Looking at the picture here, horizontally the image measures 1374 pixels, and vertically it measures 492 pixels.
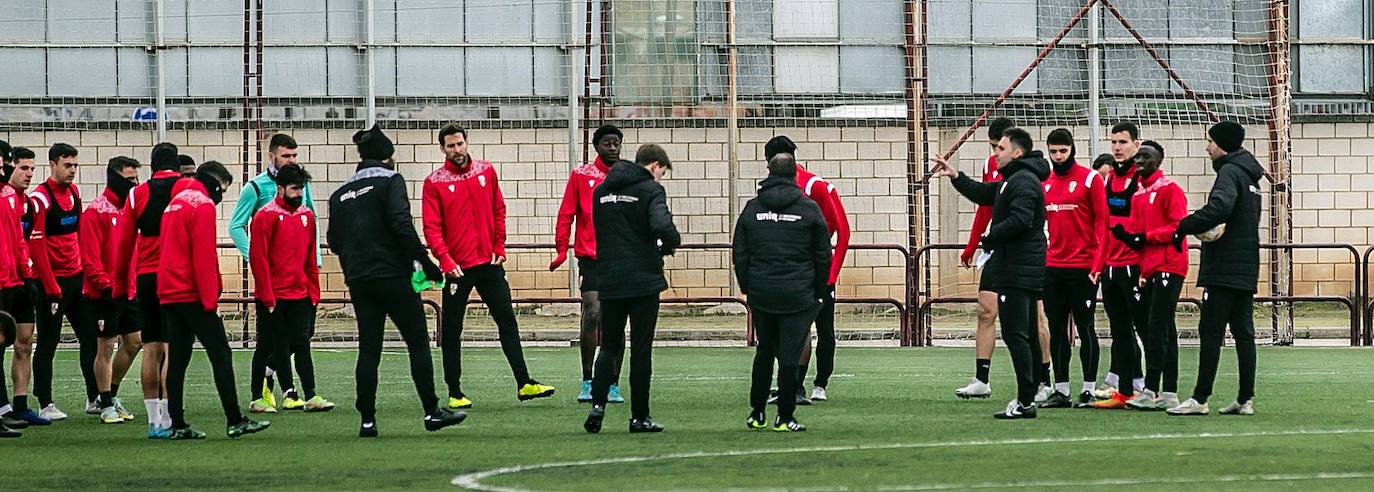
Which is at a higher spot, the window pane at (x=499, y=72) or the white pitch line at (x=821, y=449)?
the window pane at (x=499, y=72)

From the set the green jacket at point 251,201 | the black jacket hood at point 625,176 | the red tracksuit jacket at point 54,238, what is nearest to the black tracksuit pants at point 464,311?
the green jacket at point 251,201

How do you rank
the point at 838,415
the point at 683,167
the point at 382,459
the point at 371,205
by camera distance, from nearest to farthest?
the point at 382,459
the point at 371,205
the point at 838,415
the point at 683,167

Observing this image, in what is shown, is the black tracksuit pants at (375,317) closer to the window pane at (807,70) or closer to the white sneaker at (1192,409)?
the white sneaker at (1192,409)

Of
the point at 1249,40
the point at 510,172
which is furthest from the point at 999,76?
the point at 510,172

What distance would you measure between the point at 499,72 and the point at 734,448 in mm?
14401

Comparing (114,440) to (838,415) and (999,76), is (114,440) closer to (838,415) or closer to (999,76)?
(838,415)

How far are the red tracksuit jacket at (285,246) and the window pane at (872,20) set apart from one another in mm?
12293

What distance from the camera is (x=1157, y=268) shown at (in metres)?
11.5

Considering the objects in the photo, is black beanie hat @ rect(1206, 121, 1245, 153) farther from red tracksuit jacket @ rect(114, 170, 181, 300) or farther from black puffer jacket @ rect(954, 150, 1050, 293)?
red tracksuit jacket @ rect(114, 170, 181, 300)

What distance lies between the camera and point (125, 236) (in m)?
10.7

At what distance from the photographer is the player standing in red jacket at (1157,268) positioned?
37.6 ft

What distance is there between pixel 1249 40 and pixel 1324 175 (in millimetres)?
2546

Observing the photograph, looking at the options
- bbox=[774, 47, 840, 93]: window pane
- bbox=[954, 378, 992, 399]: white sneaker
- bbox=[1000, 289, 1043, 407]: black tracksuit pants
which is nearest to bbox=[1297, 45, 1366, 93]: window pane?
bbox=[774, 47, 840, 93]: window pane

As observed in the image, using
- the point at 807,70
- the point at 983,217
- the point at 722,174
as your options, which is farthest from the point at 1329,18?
the point at 983,217
